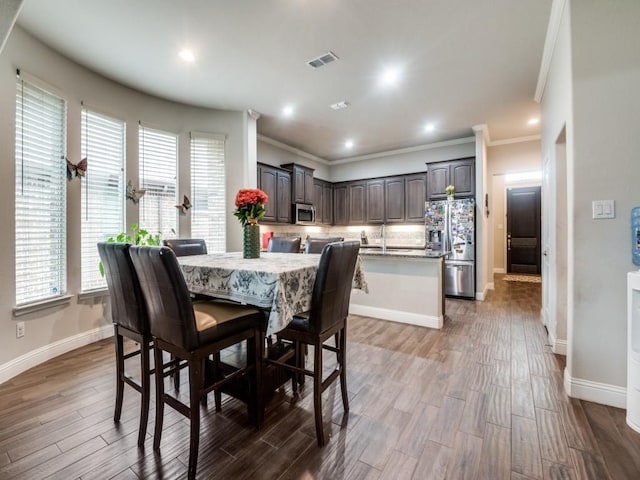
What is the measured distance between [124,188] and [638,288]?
4.52 m

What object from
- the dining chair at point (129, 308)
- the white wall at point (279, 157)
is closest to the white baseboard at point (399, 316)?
the dining chair at point (129, 308)

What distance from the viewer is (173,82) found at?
3387 mm

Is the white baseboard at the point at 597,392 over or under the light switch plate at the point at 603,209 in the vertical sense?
under

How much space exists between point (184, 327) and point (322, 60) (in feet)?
9.22

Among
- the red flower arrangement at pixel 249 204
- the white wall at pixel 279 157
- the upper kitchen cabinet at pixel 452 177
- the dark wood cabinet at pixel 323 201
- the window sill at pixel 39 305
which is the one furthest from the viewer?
the dark wood cabinet at pixel 323 201

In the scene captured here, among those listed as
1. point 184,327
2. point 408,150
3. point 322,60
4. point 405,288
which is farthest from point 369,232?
point 184,327

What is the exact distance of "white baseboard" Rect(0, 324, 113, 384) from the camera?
2.39m

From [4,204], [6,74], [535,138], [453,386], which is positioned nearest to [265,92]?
[6,74]

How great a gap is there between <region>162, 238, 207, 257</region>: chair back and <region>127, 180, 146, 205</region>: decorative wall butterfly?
3.50 ft

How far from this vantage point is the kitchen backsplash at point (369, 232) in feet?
20.0

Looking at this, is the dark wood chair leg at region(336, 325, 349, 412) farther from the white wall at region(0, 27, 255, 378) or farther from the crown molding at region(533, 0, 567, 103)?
the crown molding at region(533, 0, 567, 103)

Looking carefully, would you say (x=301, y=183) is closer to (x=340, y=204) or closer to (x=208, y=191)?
(x=340, y=204)

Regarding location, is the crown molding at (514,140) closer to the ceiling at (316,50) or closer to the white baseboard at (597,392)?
the ceiling at (316,50)

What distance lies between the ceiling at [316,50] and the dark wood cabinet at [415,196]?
166 cm
